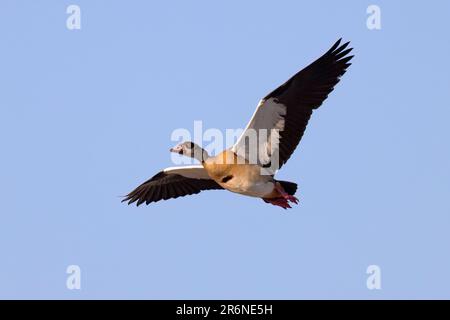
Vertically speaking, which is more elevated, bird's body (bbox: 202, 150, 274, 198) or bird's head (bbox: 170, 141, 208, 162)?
bird's head (bbox: 170, 141, 208, 162)

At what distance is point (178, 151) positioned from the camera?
2211 cm

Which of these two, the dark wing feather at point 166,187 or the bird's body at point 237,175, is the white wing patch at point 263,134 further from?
the dark wing feather at point 166,187

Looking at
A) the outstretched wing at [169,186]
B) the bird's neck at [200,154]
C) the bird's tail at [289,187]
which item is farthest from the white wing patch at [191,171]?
the bird's tail at [289,187]

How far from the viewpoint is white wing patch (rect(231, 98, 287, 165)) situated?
2141 cm

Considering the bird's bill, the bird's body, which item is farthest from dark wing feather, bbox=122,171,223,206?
the bird's body

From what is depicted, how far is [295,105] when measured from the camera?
21.6 meters

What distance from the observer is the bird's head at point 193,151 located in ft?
72.1

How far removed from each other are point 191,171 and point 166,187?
3.41 ft

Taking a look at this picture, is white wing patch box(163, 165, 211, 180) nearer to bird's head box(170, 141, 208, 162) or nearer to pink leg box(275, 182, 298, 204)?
bird's head box(170, 141, 208, 162)

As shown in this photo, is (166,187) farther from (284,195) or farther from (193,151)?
(284,195)
